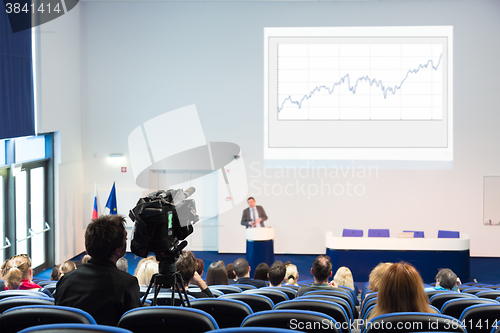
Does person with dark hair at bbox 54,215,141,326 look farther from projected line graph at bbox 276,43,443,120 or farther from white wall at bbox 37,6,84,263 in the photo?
projected line graph at bbox 276,43,443,120

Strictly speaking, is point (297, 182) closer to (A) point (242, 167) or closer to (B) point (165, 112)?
(A) point (242, 167)

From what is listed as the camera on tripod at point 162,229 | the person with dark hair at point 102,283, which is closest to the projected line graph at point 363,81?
the camera on tripod at point 162,229

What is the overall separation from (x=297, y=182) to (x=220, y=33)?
3.60 metres

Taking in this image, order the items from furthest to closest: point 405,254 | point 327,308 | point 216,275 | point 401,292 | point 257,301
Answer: point 405,254 < point 216,275 < point 257,301 < point 327,308 < point 401,292

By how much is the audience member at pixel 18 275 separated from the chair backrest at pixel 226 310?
7.92 feet

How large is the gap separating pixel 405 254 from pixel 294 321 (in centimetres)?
692

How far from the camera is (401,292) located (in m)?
2.66

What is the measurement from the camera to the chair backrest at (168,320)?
2117 millimetres

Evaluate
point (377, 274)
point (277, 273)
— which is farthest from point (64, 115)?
point (377, 274)

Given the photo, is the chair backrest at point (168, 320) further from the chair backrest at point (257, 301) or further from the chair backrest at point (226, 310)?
the chair backrest at point (257, 301)

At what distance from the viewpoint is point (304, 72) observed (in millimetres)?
9883

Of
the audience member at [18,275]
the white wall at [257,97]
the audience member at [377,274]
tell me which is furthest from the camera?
the white wall at [257,97]

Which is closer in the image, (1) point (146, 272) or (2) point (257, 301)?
(2) point (257, 301)

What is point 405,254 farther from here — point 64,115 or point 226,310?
point 64,115
